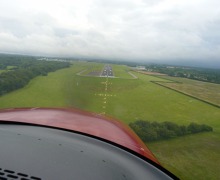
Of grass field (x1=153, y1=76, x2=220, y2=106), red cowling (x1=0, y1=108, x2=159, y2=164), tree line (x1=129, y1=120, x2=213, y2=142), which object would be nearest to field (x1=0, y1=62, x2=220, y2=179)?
tree line (x1=129, y1=120, x2=213, y2=142)

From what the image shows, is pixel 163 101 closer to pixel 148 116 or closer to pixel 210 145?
pixel 148 116

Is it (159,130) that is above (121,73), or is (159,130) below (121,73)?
below

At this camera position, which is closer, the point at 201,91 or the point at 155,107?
the point at 155,107

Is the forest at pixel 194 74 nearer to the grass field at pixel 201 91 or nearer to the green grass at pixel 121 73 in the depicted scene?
the green grass at pixel 121 73


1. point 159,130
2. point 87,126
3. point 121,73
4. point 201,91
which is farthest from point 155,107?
point 121,73

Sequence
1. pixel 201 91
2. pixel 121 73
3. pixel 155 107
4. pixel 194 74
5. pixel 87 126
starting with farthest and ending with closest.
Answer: pixel 194 74 → pixel 121 73 → pixel 201 91 → pixel 155 107 → pixel 87 126

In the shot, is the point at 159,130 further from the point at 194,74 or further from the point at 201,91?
the point at 194,74

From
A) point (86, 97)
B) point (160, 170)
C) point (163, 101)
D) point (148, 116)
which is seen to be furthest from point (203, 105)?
point (160, 170)

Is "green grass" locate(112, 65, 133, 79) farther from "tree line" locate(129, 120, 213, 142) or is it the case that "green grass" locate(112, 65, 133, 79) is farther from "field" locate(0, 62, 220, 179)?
"tree line" locate(129, 120, 213, 142)
